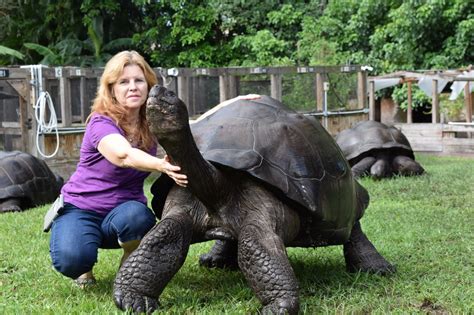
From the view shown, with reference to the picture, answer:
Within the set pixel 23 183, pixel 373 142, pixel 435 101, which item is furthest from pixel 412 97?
pixel 23 183

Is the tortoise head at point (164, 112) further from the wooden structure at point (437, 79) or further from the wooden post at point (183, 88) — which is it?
the wooden structure at point (437, 79)

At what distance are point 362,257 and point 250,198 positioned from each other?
0.96 metres

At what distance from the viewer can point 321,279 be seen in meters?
3.75

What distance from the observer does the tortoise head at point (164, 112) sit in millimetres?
2771

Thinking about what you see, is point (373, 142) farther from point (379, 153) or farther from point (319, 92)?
point (319, 92)

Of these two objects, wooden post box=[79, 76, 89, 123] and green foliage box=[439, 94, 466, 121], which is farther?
green foliage box=[439, 94, 466, 121]

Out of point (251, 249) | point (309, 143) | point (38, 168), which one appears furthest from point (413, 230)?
point (38, 168)

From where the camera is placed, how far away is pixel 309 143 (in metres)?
3.56

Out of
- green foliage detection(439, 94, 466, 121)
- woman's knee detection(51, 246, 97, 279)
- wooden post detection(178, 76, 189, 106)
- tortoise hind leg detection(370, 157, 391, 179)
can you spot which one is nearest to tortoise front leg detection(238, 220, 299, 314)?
woman's knee detection(51, 246, 97, 279)

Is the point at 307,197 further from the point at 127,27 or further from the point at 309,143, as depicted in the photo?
the point at 127,27

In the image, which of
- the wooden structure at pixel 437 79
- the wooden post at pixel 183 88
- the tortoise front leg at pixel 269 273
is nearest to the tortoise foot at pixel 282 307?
the tortoise front leg at pixel 269 273

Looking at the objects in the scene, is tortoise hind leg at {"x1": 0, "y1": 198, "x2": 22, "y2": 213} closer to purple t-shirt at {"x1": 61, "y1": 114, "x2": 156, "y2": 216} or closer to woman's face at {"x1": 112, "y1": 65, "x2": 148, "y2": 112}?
purple t-shirt at {"x1": 61, "y1": 114, "x2": 156, "y2": 216}

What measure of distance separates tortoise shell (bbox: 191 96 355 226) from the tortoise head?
17.6 inches

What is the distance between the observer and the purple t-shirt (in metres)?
3.51
